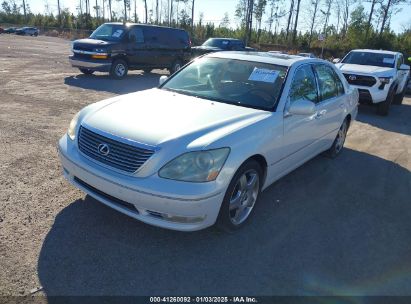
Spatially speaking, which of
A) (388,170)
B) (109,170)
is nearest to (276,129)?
(109,170)

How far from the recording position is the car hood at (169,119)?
3298mm

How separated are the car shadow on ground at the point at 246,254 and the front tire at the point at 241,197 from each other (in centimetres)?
14

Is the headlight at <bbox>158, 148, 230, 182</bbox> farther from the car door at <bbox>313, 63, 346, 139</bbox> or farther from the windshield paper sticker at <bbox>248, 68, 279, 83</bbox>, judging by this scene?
the car door at <bbox>313, 63, 346, 139</bbox>

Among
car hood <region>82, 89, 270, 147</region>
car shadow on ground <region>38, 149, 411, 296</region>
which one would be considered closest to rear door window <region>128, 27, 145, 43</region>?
car hood <region>82, 89, 270, 147</region>

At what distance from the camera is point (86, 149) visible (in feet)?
11.6

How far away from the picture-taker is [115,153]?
3.29 m

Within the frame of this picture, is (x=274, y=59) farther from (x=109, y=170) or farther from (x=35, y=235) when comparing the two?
(x=35, y=235)

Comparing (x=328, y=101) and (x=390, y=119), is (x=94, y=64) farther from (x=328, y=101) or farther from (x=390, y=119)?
(x=328, y=101)

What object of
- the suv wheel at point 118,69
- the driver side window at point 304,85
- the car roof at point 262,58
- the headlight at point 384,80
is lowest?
the suv wheel at point 118,69

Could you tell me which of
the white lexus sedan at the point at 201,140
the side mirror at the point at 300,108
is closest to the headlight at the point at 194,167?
the white lexus sedan at the point at 201,140

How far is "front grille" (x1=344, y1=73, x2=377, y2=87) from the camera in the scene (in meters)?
10.5

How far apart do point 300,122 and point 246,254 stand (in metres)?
1.81

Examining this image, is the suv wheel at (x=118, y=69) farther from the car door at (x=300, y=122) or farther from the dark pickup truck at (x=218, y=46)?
the car door at (x=300, y=122)

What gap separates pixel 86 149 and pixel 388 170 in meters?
4.79
